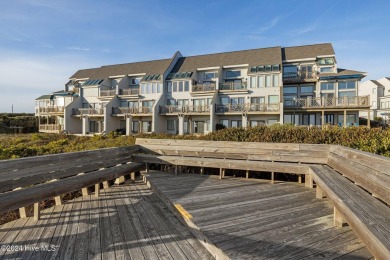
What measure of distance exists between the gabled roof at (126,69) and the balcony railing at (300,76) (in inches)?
722

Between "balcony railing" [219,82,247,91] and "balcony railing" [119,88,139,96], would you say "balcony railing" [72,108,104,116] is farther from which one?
"balcony railing" [219,82,247,91]

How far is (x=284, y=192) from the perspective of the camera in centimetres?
502

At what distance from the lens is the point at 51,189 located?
403cm

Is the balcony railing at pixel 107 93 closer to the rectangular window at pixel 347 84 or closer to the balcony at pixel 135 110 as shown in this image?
the balcony at pixel 135 110

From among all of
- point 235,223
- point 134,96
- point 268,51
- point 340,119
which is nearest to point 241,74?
point 268,51

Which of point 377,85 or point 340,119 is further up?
point 377,85

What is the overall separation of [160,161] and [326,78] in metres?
29.3

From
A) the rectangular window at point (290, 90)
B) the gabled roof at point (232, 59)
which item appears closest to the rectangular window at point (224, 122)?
the gabled roof at point (232, 59)

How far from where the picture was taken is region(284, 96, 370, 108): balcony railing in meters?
25.5

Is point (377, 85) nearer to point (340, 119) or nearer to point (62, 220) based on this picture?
point (340, 119)

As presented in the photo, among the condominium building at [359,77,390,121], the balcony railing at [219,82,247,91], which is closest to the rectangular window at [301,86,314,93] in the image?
the balcony railing at [219,82,247,91]

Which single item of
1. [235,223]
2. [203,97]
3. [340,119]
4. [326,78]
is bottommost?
[235,223]

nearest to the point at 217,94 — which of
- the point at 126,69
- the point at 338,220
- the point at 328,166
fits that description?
the point at 126,69

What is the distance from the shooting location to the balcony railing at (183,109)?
31022 millimetres
